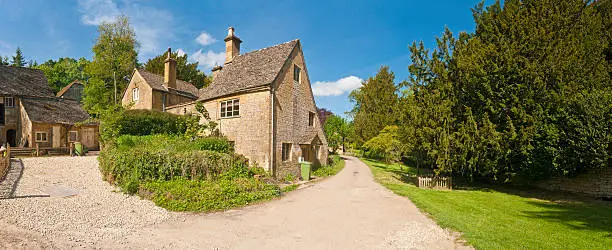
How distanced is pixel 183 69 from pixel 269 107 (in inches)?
1632

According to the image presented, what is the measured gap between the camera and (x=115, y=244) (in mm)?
6461

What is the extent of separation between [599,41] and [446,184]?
13.3m

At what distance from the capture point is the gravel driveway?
678cm

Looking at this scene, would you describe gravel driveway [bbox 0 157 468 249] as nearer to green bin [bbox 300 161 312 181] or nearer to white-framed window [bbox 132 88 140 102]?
green bin [bbox 300 161 312 181]

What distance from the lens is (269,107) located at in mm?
17281

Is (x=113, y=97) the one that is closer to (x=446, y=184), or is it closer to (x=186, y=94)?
(x=186, y=94)

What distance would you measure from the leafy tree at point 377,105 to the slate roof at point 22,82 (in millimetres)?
41625

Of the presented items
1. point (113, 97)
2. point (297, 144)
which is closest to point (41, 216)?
point (297, 144)

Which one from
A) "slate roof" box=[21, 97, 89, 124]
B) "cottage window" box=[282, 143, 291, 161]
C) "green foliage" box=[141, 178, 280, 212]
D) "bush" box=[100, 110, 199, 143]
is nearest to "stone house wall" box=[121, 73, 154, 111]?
"slate roof" box=[21, 97, 89, 124]

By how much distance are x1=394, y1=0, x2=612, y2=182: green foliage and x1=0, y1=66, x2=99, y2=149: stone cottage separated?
34.2m

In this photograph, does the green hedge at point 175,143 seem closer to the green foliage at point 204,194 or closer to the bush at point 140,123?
the bush at point 140,123

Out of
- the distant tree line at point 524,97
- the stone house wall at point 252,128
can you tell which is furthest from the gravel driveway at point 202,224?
the distant tree line at point 524,97

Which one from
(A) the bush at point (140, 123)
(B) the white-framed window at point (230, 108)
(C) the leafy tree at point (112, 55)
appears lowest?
(A) the bush at point (140, 123)

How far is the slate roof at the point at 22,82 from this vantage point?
27.8 meters
